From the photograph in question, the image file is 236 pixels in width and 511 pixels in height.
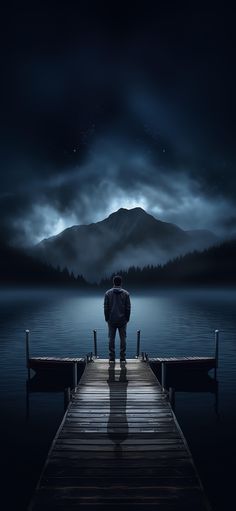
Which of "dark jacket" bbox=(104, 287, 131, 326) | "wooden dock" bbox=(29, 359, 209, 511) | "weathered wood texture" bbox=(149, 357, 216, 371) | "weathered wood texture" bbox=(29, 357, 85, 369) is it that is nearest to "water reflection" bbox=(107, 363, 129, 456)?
"wooden dock" bbox=(29, 359, 209, 511)

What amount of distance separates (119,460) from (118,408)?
138 inches

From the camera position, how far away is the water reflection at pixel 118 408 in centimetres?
1005

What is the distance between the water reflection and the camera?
396 inches

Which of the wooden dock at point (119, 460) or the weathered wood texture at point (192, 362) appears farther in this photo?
→ the weathered wood texture at point (192, 362)

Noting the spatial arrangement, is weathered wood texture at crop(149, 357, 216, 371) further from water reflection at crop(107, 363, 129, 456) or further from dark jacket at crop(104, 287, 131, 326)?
dark jacket at crop(104, 287, 131, 326)

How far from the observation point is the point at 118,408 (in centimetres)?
1227

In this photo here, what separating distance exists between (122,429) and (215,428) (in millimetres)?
10680

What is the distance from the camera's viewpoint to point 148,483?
25.7 feet

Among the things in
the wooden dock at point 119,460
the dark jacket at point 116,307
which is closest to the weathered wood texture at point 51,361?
the dark jacket at point 116,307

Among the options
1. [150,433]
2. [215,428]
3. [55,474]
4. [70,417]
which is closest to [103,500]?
[55,474]

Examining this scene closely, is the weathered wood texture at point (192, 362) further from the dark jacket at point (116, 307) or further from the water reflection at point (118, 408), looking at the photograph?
the dark jacket at point (116, 307)

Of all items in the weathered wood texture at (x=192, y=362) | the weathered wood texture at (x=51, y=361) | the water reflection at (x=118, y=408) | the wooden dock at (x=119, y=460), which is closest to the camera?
the wooden dock at (x=119, y=460)

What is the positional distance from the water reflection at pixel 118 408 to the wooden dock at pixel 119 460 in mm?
23

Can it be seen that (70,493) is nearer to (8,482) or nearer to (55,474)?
(55,474)
